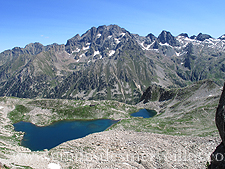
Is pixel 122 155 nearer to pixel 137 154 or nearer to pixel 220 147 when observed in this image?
pixel 137 154

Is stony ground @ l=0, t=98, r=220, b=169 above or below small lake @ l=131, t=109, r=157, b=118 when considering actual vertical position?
above

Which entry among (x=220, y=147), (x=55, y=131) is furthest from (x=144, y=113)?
(x=220, y=147)

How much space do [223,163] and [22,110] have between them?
153475 mm

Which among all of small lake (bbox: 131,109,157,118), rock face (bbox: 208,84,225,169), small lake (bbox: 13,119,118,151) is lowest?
small lake (bbox: 13,119,118,151)

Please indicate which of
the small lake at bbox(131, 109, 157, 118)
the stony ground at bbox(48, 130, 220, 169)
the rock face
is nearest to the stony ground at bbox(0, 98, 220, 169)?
the stony ground at bbox(48, 130, 220, 169)

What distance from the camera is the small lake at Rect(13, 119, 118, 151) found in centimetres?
9188

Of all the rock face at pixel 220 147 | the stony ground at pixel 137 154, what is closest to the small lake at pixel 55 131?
the stony ground at pixel 137 154

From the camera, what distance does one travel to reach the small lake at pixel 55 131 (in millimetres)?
A: 91875

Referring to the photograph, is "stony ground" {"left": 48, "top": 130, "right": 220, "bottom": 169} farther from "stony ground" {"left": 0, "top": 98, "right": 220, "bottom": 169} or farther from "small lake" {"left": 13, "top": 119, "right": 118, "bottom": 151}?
"small lake" {"left": 13, "top": 119, "right": 118, "bottom": 151}

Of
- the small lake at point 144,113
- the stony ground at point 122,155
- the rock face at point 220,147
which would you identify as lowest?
the small lake at point 144,113

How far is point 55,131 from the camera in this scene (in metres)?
112

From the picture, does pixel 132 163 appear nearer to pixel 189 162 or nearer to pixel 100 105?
pixel 189 162

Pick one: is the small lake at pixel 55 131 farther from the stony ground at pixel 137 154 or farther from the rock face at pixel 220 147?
the rock face at pixel 220 147

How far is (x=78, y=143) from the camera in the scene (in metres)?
51.2
